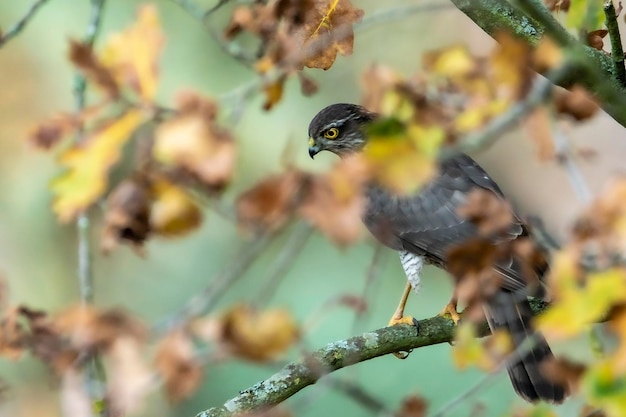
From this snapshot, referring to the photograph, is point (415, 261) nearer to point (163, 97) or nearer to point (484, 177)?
point (484, 177)

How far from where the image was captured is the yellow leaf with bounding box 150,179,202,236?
1.58m

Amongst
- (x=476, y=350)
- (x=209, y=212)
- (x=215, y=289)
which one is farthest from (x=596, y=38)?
(x=209, y=212)

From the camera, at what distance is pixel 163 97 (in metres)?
7.33

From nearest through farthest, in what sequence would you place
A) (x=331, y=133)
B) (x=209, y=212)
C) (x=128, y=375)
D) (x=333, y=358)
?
(x=128, y=375)
(x=333, y=358)
(x=331, y=133)
(x=209, y=212)

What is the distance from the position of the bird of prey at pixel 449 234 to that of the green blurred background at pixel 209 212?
8.09ft

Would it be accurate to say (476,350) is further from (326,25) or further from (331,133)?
(331,133)

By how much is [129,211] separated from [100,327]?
0.21 meters

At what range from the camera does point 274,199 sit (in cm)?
148

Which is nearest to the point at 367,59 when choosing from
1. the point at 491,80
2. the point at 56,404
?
the point at 56,404

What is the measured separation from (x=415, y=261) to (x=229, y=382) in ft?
10.1

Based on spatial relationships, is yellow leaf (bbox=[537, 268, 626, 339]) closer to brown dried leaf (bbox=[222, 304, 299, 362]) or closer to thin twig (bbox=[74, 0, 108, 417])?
brown dried leaf (bbox=[222, 304, 299, 362])

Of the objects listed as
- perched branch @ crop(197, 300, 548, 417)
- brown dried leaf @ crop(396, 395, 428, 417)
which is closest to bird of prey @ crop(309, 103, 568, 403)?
perched branch @ crop(197, 300, 548, 417)

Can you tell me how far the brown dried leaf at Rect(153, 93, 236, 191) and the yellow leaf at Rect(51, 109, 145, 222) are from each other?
7cm

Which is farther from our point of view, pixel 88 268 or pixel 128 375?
pixel 88 268
